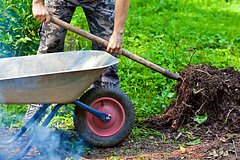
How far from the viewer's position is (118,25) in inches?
206

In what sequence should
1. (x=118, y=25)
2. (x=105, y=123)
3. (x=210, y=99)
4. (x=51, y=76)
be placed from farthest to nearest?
(x=210, y=99), (x=105, y=123), (x=118, y=25), (x=51, y=76)

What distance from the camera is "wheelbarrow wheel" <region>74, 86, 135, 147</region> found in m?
5.32

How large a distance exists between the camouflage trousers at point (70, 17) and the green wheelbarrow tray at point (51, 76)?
15.9 inches

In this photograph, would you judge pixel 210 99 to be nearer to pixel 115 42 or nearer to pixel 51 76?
pixel 115 42

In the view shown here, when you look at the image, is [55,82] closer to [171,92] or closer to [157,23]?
[171,92]

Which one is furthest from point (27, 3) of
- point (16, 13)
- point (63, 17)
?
point (63, 17)

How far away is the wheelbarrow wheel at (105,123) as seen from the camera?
17.5 feet

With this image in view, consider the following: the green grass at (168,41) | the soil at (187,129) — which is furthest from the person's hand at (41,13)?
the green grass at (168,41)

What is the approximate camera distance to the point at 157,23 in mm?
10305

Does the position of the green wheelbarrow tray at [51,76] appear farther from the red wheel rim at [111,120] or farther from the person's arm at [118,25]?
the red wheel rim at [111,120]

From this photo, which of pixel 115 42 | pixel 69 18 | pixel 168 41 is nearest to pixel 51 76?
pixel 115 42

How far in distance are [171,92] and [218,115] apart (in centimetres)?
120

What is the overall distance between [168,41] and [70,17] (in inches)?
141

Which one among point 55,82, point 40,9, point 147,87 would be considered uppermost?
point 40,9
